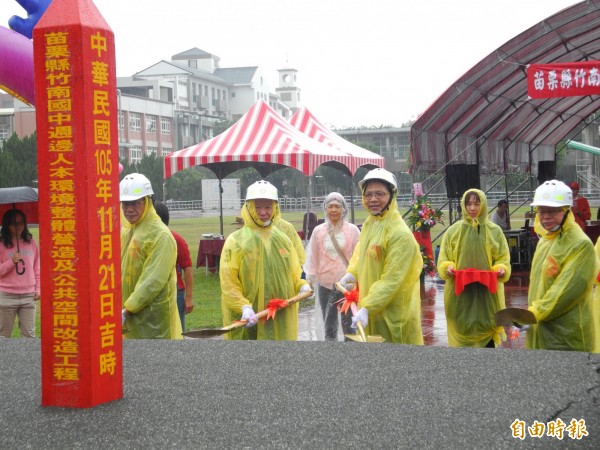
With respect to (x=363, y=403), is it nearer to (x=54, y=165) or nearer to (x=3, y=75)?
(x=54, y=165)

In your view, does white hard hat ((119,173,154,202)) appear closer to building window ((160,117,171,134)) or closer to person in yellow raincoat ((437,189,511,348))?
person in yellow raincoat ((437,189,511,348))

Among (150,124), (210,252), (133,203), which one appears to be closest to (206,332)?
(133,203)

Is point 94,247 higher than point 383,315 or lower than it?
higher

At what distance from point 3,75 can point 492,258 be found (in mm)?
4062

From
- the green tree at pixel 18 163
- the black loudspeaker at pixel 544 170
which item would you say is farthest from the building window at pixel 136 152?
the black loudspeaker at pixel 544 170

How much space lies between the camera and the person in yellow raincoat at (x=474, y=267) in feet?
22.5

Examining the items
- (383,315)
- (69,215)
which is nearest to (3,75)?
(383,315)

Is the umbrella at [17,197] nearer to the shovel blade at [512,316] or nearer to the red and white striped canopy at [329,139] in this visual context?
the shovel blade at [512,316]

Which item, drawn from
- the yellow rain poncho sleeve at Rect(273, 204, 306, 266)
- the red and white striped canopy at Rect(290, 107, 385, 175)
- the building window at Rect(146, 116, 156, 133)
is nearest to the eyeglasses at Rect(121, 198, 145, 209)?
the yellow rain poncho sleeve at Rect(273, 204, 306, 266)

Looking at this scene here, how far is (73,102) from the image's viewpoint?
3.21m

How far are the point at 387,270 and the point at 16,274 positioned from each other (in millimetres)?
3589

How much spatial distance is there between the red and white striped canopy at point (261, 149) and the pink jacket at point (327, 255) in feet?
19.5

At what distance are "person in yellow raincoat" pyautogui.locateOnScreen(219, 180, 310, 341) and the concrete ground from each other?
61.2 inches

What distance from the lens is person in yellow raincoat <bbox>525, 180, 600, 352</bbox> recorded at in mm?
4797
